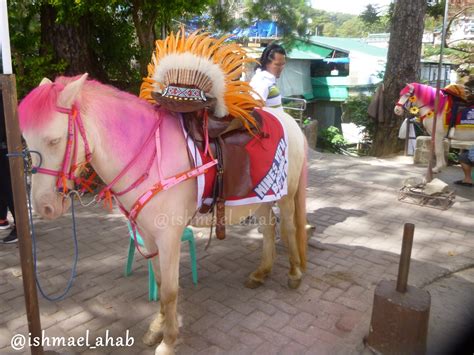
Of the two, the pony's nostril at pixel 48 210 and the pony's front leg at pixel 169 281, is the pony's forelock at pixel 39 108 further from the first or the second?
the pony's front leg at pixel 169 281

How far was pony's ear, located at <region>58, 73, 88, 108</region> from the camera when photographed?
1.89 m

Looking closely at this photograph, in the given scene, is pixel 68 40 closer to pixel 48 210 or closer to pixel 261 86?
pixel 261 86

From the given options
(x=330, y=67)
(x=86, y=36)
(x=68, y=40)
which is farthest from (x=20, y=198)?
(x=330, y=67)

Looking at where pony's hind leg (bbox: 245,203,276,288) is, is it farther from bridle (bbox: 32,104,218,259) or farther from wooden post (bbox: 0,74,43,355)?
wooden post (bbox: 0,74,43,355)

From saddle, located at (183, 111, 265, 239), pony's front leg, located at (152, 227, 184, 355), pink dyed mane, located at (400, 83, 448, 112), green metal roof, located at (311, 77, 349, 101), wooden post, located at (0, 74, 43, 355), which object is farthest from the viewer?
green metal roof, located at (311, 77, 349, 101)

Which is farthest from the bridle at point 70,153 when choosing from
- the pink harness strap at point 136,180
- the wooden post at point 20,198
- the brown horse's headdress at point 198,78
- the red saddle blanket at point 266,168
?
the red saddle blanket at point 266,168

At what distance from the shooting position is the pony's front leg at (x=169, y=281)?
2.35 m

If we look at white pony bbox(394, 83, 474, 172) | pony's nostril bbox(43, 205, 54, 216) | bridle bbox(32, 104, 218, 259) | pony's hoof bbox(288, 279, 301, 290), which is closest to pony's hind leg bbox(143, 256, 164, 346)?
bridle bbox(32, 104, 218, 259)

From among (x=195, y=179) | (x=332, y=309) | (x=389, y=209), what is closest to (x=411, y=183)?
(x=389, y=209)

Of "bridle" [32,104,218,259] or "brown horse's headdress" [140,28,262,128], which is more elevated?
"brown horse's headdress" [140,28,262,128]

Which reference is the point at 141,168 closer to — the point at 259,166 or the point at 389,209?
the point at 259,166

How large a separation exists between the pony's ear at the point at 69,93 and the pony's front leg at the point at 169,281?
0.92m

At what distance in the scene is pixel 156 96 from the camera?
2.36 m

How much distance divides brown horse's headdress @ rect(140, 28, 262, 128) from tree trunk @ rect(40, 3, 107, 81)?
400cm
